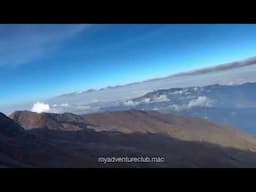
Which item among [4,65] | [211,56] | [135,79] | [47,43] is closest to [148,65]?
[135,79]

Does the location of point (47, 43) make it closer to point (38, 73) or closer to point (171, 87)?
point (38, 73)

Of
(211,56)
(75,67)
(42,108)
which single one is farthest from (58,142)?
(211,56)

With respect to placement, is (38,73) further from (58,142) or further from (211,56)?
(211,56)

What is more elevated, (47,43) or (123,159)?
(47,43)

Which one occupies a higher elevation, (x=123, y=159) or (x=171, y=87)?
(x=171, y=87)

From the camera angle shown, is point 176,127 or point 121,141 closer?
point 121,141

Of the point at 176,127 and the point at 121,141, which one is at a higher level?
the point at 176,127

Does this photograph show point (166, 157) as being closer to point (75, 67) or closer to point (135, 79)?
point (135, 79)
